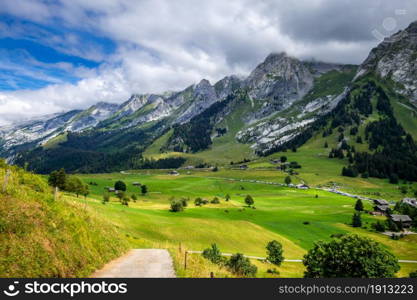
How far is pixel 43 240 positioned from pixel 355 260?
120 feet

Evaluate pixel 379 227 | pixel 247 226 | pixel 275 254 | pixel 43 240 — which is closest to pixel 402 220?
pixel 379 227

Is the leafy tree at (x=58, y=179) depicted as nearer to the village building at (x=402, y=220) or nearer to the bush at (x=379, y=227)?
the bush at (x=379, y=227)

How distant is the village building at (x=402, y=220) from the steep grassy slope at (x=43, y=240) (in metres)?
122

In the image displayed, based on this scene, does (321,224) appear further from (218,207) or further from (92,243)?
(92,243)

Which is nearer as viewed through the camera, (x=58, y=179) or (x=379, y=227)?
(x=58, y=179)

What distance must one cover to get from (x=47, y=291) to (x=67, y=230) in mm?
8799

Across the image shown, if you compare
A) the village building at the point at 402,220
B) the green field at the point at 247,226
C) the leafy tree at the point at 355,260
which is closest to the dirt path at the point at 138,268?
the green field at the point at 247,226

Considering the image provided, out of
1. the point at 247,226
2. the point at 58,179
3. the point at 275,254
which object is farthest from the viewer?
the point at 58,179

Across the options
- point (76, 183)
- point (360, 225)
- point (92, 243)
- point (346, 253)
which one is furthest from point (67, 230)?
point (360, 225)

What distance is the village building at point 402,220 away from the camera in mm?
116125

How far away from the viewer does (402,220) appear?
119562mm

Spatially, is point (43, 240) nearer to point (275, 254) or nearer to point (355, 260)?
point (355, 260)

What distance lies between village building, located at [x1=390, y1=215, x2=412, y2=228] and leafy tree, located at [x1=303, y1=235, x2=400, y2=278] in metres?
90.9

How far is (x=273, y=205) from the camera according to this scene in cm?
15350
